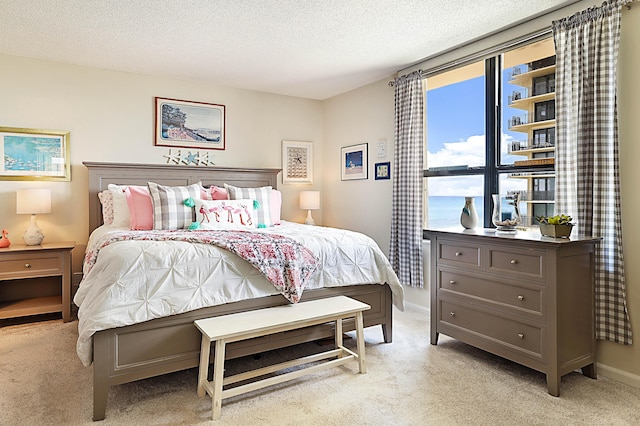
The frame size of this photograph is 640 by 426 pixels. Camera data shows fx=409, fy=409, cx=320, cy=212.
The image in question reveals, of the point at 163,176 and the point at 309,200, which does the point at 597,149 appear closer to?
the point at 309,200

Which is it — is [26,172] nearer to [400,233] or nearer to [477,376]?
[400,233]

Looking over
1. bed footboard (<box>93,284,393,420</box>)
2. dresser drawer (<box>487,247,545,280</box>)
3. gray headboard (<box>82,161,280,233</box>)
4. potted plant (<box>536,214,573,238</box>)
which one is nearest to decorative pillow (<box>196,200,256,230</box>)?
gray headboard (<box>82,161,280,233</box>)

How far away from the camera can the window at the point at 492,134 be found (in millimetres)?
3104

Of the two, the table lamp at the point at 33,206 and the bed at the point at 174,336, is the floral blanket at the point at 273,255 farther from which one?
the table lamp at the point at 33,206

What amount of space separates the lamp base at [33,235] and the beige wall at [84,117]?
0.20m

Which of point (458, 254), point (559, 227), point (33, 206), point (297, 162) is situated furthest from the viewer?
point (297, 162)

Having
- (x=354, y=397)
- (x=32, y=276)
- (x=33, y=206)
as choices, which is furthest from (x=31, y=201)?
Answer: (x=354, y=397)

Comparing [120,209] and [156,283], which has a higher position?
[120,209]

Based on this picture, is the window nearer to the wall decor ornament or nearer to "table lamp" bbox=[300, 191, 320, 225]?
"table lamp" bbox=[300, 191, 320, 225]

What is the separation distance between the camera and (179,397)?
230 cm

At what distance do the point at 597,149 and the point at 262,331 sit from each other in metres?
2.34

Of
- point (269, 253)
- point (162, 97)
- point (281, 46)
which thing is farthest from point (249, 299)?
point (162, 97)

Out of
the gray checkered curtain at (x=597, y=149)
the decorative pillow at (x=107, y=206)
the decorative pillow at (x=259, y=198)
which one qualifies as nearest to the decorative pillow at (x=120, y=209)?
the decorative pillow at (x=107, y=206)

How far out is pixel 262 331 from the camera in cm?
224
